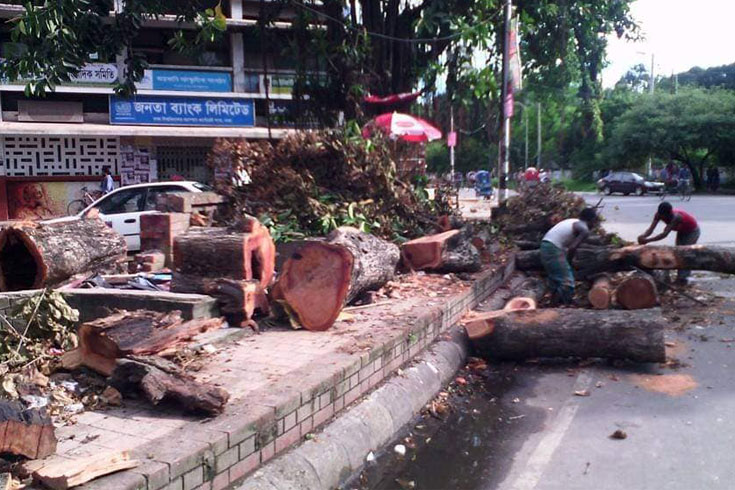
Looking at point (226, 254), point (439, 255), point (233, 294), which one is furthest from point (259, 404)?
point (439, 255)

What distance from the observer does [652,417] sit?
5.07 meters

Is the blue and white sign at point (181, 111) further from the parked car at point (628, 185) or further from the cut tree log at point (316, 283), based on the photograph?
the parked car at point (628, 185)

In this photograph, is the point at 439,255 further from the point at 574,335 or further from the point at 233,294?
the point at 233,294

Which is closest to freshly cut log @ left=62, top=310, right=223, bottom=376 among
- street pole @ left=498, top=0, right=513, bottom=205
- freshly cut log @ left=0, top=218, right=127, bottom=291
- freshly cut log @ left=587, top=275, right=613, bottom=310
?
freshly cut log @ left=0, top=218, right=127, bottom=291

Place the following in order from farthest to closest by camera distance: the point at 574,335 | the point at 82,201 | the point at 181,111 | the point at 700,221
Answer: the point at 181,111
the point at 700,221
the point at 82,201
the point at 574,335

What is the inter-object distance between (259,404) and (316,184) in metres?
5.43

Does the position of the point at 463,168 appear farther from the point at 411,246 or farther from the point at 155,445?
the point at 155,445

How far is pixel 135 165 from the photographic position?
20156 millimetres

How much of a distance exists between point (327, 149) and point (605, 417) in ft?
17.8

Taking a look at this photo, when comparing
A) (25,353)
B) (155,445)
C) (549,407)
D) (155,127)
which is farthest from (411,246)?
(155,127)

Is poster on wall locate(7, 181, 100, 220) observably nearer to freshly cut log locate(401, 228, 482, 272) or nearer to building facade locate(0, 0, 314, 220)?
building facade locate(0, 0, 314, 220)

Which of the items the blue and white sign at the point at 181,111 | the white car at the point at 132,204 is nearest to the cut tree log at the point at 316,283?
the white car at the point at 132,204

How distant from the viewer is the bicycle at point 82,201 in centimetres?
1793

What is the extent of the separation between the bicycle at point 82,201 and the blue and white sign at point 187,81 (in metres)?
3.45
